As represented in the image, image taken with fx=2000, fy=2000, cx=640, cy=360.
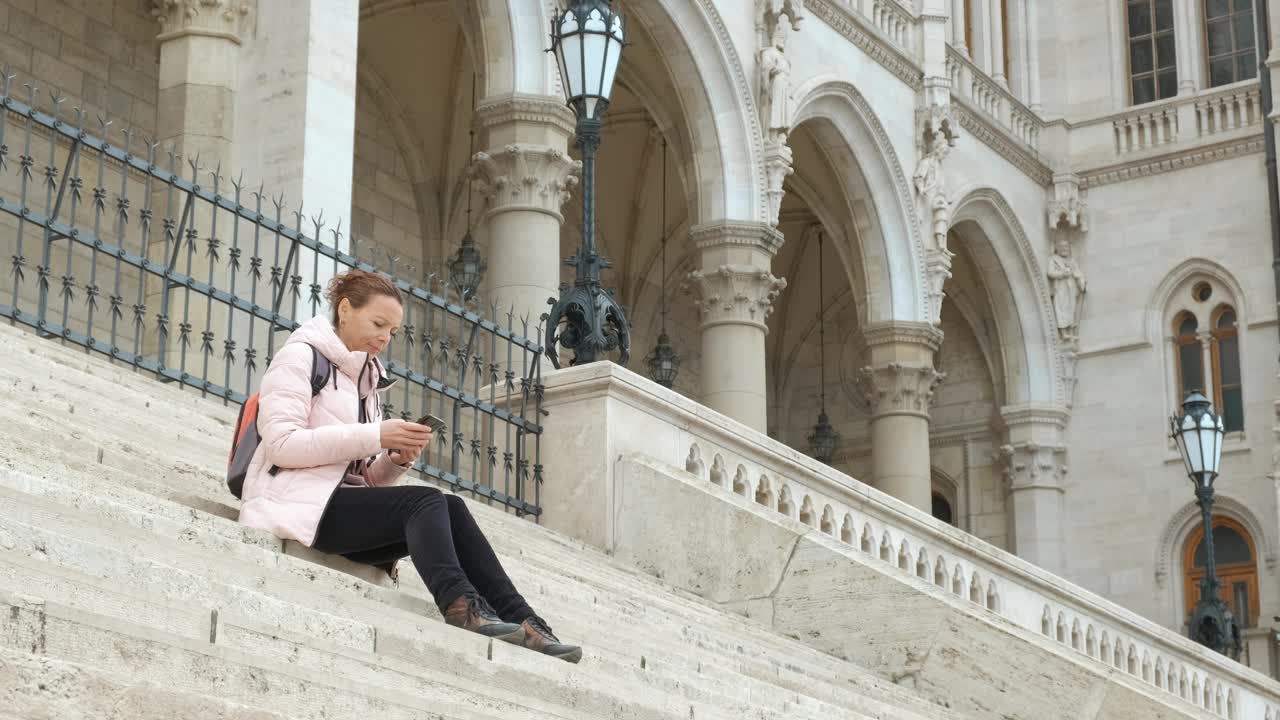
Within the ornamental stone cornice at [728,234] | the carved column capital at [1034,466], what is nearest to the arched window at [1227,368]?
the carved column capital at [1034,466]

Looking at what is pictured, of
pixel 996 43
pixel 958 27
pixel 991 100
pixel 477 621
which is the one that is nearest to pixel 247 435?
pixel 477 621

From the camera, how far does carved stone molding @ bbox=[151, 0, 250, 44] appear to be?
40.4 feet

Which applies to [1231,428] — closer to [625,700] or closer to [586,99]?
[586,99]

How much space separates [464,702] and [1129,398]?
64.5 feet

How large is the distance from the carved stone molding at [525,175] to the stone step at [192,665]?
1108 cm

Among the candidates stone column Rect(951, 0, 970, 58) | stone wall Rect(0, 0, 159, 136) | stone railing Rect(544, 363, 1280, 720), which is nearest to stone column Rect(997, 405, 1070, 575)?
stone column Rect(951, 0, 970, 58)

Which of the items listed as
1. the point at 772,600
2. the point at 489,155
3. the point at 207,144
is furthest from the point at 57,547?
the point at 489,155

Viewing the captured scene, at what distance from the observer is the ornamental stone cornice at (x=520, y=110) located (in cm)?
1500

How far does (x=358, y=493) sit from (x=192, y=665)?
1643 millimetres

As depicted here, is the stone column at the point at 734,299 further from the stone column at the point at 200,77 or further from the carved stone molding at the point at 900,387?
the stone column at the point at 200,77

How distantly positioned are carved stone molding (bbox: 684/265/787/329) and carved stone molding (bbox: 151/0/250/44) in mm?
5952

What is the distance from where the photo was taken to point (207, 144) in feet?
40.1

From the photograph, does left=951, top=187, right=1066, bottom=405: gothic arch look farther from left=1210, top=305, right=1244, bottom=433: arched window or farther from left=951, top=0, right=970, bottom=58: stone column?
left=951, top=0, right=970, bottom=58: stone column

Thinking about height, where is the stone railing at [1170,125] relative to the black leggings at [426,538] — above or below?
above
